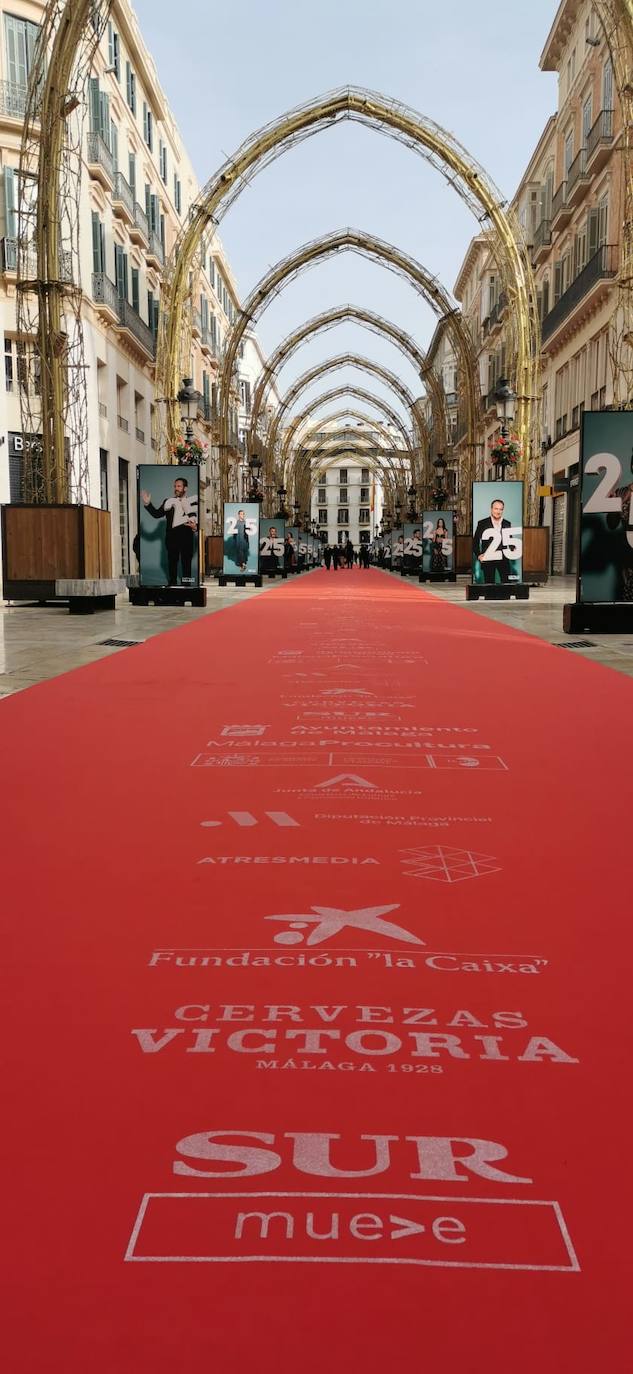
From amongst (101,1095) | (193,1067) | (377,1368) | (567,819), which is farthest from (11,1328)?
(567,819)

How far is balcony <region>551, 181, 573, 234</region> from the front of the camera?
39031 millimetres

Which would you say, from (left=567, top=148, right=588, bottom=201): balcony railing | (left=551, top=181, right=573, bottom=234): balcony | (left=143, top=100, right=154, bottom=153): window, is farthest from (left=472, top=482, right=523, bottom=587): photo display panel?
(left=143, top=100, right=154, bottom=153): window

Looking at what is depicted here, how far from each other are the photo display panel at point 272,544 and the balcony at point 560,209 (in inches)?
579

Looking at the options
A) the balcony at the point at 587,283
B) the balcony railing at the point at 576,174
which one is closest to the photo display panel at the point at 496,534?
the balcony at the point at 587,283

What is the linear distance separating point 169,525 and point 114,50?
74.1ft

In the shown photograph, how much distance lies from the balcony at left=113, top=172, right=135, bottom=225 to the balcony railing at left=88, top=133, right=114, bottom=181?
962 mm

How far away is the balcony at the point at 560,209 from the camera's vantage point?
128 ft

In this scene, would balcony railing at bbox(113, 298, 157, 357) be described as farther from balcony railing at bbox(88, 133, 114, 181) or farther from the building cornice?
the building cornice

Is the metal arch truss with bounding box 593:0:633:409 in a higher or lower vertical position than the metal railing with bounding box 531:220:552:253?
lower

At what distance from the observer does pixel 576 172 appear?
37.7 metres

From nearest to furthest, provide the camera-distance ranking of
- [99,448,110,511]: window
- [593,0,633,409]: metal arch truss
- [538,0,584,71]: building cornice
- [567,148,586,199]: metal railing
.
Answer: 1. [593,0,633,409]: metal arch truss
2. [99,448,110,511]: window
3. [567,148,586,199]: metal railing
4. [538,0,584,71]: building cornice

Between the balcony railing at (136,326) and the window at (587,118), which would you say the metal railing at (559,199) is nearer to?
the window at (587,118)

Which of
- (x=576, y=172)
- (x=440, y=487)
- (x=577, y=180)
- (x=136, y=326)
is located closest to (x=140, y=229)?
(x=136, y=326)

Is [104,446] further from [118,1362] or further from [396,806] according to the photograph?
[118,1362]
